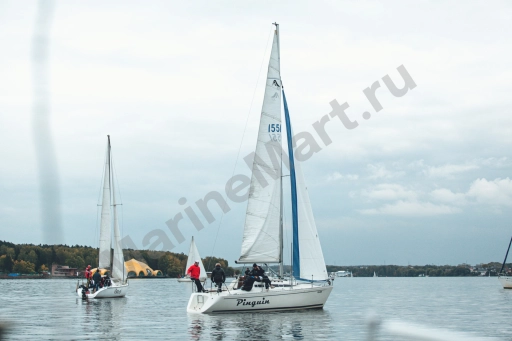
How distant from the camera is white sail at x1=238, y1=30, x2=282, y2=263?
33.0 meters

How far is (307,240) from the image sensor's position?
33719 mm

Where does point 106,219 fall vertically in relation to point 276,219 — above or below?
above

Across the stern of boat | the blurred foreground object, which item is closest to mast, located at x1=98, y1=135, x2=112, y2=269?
the stern of boat

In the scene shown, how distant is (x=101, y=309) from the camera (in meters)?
39.5

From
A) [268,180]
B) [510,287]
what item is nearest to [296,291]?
[268,180]

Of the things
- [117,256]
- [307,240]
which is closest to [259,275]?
[307,240]

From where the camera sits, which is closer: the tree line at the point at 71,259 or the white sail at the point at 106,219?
the white sail at the point at 106,219

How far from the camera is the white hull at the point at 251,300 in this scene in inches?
1200

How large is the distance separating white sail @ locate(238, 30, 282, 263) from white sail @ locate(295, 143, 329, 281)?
122 centimetres

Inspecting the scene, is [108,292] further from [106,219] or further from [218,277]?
[218,277]

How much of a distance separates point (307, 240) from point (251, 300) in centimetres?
498

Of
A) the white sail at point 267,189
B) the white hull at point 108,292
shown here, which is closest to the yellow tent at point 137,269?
the white hull at point 108,292

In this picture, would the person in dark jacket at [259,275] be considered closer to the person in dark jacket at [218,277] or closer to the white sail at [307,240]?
the person in dark jacket at [218,277]

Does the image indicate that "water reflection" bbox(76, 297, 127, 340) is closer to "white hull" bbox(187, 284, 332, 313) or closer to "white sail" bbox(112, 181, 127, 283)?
"white hull" bbox(187, 284, 332, 313)
